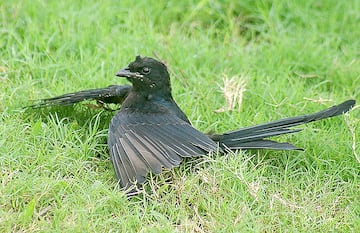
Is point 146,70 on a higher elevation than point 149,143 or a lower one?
higher

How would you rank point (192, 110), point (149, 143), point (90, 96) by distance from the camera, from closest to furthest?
point (149, 143) → point (90, 96) → point (192, 110)

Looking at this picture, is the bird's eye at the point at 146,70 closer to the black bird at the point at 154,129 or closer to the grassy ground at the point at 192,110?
the black bird at the point at 154,129

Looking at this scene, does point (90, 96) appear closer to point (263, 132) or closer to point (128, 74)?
point (128, 74)

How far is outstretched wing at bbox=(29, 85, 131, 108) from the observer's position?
6.31 m

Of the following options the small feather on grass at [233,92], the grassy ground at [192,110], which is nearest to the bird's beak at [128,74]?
the grassy ground at [192,110]

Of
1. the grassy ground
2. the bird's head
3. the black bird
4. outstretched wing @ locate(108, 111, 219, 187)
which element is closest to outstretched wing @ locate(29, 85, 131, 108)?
the black bird

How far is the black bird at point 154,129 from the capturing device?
219 inches

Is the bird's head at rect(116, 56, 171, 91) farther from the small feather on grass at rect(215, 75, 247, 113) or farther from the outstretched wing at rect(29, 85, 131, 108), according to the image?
the small feather on grass at rect(215, 75, 247, 113)

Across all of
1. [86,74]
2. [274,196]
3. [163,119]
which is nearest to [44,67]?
[86,74]

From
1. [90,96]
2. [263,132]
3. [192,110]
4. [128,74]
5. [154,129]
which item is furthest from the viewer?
[192,110]

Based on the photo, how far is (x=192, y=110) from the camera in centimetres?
670

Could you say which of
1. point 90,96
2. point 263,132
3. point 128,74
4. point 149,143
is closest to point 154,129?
point 149,143

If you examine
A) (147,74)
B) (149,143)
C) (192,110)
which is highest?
(147,74)

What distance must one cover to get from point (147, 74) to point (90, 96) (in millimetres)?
476
